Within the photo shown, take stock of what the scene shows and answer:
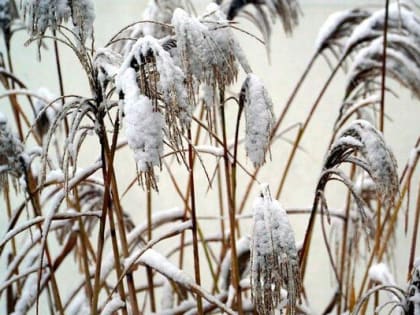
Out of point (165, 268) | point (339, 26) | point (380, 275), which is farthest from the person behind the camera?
point (339, 26)

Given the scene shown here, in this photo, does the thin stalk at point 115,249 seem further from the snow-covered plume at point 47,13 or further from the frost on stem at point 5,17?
the frost on stem at point 5,17

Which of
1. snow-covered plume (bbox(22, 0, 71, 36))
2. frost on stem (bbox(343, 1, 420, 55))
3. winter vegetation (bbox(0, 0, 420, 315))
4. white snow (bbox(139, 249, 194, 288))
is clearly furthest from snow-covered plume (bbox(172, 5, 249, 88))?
frost on stem (bbox(343, 1, 420, 55))

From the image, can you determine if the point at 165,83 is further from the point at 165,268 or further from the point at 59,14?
the point at 165,268

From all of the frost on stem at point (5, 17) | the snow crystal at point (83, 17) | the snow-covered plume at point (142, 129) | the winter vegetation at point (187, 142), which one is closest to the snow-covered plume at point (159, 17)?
the winter vegetation at point (187, 142)

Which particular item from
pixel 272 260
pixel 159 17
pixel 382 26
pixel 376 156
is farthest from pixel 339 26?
pixel 272 260

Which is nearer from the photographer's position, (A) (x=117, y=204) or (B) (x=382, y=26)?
(A) (x=117, y=204)

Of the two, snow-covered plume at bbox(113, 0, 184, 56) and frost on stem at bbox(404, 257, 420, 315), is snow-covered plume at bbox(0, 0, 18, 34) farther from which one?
frost on stem at bbox(404, 257, 420, 315)

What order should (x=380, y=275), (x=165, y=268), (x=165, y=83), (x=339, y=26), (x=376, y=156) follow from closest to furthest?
(x=165, y=83)
(x=376, y=156)
(x=165, y=268)
(x=380, y=275)
(x=339, y=26)
